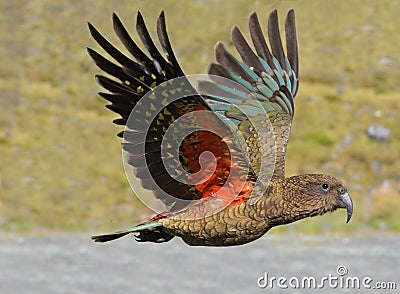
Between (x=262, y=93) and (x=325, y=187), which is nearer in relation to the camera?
(x=325, y=187)

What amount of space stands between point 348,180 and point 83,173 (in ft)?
15.9

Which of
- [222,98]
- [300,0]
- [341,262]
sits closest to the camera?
[222,98]

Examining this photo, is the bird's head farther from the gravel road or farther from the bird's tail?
the gravel road

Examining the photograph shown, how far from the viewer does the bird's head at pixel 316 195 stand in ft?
22.1

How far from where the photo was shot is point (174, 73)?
6180 mm

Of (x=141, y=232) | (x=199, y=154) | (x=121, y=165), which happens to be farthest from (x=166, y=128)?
(x=121, y=165)

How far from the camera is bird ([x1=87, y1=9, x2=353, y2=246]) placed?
621cm

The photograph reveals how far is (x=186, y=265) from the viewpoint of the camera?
16344 millimetres

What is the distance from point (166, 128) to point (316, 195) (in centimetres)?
130

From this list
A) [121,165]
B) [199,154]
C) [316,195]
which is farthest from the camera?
[121,165]

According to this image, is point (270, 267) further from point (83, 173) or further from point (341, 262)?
point (83, 173)

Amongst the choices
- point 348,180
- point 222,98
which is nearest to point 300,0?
point 348,180

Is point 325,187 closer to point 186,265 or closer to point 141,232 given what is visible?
point 141,232

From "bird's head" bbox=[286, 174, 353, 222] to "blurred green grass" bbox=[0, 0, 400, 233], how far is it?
7715 millimetres
